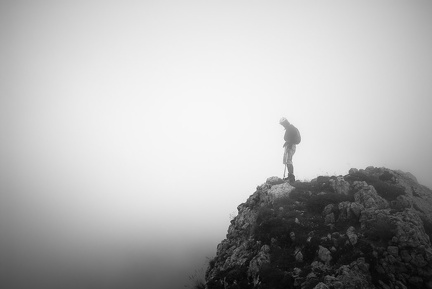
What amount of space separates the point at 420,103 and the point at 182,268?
164 meters

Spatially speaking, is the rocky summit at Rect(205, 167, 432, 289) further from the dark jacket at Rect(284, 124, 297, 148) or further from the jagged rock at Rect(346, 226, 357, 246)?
the dark jacket at Rect(284, 124, 297, 148)

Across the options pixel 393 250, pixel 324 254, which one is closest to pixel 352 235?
pixel 393 250

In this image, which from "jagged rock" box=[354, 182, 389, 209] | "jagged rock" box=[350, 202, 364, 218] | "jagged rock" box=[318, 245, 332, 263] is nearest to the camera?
"jagged rock" box=[318, 245, 332, 263]

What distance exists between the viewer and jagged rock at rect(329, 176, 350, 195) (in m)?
14.5

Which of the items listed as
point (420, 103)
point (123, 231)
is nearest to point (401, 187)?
point (123, 231)

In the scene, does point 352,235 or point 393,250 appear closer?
point 393,250

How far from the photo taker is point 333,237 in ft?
36.2

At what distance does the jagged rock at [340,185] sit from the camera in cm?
1451

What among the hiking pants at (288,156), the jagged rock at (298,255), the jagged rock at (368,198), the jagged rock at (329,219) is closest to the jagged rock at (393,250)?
the jagged rock at (329,219)

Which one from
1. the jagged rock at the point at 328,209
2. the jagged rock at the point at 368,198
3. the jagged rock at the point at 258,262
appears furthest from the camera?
the jagged rock at the point at 328,209

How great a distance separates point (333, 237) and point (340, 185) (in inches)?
200

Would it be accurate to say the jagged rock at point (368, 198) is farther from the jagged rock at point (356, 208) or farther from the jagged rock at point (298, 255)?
the jagged rock at point (298, 255)

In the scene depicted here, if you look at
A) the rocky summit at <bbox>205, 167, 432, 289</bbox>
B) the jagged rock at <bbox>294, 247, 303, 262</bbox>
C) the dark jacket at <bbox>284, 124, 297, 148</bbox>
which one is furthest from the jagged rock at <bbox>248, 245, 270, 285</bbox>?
the dark jacket at <bbox>284, 124, 297, 148</bbox>

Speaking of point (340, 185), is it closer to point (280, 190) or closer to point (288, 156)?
point (280, 190)
